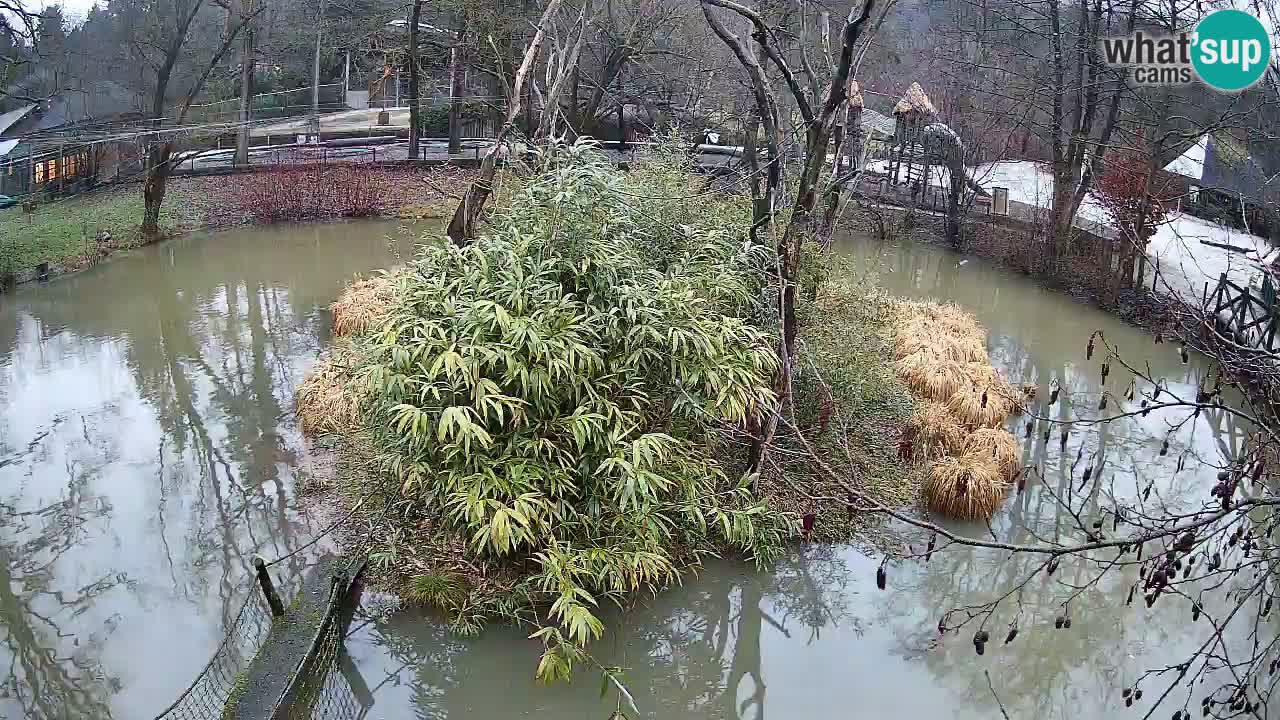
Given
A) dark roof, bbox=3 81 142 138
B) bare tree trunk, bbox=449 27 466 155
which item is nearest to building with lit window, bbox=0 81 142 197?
dark roof, bbox=3 81 142 138

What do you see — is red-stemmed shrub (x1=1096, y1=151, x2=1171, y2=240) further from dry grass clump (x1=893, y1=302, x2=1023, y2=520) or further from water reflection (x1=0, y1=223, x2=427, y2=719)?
water reflection (x1=0, y1=223, x2=427, y2=719)

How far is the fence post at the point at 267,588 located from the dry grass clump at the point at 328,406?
7.87 ft

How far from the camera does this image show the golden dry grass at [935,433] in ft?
22.6

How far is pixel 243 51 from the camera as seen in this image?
55.2 ft

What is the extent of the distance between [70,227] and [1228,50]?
13018 mm

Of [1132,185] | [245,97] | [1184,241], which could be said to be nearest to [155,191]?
[245,97]

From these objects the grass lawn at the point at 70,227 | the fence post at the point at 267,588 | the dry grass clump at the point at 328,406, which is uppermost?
the grass lawn at the point at 70,227

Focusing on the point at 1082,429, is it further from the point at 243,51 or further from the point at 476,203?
the point at 243,51

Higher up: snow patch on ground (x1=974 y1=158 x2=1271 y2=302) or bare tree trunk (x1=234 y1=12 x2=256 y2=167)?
bare tree trunk (x1=234 y1=12 x2=256 y2=167)

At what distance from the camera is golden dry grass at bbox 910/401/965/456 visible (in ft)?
22.6

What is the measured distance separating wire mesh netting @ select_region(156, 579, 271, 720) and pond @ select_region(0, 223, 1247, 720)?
0.14 metres

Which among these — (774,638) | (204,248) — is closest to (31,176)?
(204,248)

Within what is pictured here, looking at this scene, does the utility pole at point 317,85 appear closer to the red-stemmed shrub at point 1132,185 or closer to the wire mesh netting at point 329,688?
the red-stemmed shrub at point 1132,185

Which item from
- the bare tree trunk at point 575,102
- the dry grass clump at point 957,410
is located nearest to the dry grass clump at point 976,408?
the dry grass clump at point 957,410
